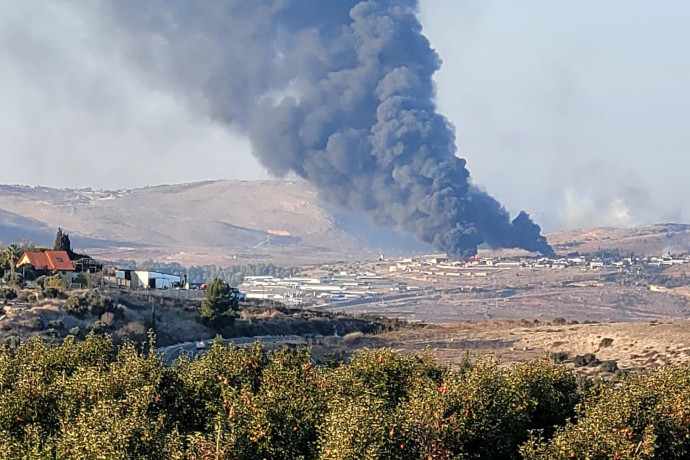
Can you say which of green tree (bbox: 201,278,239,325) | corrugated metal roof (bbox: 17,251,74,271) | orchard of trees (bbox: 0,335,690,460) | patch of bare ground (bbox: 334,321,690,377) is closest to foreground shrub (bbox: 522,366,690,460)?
orchard of trees (bbox: 0,335,690,460)

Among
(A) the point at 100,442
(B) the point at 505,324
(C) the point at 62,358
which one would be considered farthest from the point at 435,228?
(A) the point at 100,442

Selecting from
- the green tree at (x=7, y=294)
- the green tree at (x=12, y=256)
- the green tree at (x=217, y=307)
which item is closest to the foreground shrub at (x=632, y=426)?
the green tree at (x=217, y=307)

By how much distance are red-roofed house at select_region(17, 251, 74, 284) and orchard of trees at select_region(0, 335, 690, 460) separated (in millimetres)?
52711

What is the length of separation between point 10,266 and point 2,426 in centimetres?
5785

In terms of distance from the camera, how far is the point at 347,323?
278ft

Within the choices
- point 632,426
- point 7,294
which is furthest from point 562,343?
point 632,426

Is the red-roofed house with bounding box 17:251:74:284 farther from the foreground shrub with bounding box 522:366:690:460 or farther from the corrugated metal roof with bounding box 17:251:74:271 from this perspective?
the foreground shrub with bounding box 522:366:690:460

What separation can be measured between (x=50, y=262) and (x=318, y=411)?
64.5 m

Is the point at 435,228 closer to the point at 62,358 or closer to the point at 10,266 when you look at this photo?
the point at 10,266

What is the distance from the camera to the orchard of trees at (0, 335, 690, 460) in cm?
2153

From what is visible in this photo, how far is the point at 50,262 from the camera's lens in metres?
84.6

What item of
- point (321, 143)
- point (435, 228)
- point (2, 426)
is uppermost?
point (321, 143)

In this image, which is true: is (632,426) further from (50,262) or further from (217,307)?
(50,262)

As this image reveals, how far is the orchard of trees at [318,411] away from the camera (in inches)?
848
